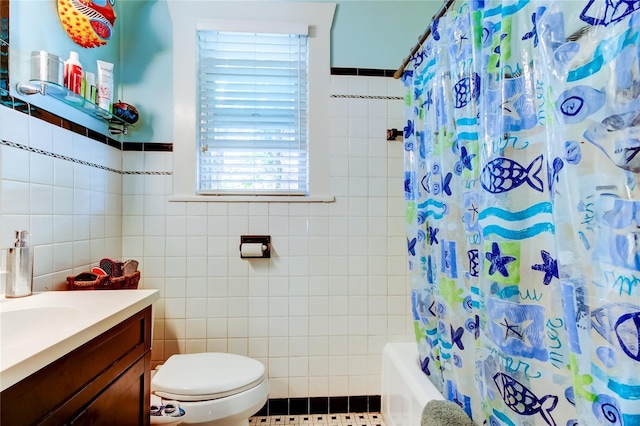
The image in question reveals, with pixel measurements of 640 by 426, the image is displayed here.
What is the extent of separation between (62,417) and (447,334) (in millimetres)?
1171

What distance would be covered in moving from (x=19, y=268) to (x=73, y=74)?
30.2 inches

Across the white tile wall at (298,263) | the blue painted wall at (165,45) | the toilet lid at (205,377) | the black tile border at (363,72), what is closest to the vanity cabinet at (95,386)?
the toilet lid at (205,377)

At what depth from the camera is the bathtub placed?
4.15 feet

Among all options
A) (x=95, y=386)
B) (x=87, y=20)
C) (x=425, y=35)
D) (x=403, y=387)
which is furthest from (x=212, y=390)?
(x=425, y=35)

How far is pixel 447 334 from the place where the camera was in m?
1.20

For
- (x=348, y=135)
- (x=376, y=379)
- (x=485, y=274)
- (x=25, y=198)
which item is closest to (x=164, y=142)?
(x=25, y=198)

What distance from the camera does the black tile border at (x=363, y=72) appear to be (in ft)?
5.83

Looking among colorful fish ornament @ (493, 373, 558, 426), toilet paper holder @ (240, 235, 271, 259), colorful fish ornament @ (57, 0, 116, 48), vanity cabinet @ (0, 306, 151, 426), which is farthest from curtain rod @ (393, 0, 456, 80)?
vanity cabinet @ (0, 306, 151, 426)

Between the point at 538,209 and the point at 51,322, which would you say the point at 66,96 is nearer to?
the point at 51,322

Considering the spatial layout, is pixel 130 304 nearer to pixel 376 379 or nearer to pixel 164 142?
pixel 164 142

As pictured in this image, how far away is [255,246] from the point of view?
5.58 ft

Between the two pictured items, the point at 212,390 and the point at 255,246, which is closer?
the point at 212,390

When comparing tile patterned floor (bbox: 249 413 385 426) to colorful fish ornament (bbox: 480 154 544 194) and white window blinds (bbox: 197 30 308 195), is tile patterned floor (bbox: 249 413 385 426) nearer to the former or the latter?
white window blinds (bbox: 197 30 308 195)

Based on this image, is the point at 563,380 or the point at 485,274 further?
the point at 485,274
